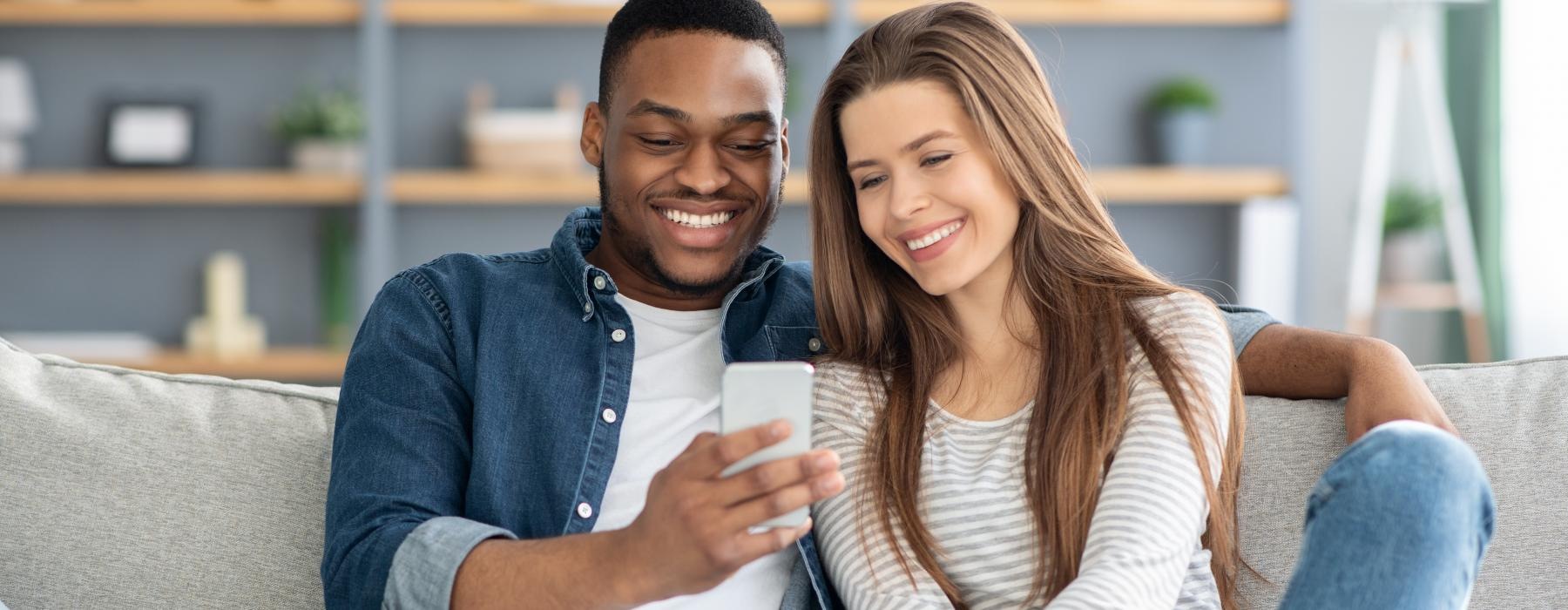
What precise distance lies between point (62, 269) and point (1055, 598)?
11.6 feet

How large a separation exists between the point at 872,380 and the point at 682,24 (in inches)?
18.3

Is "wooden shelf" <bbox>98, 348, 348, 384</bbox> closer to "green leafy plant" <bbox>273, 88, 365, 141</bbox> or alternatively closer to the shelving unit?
the shelving unit

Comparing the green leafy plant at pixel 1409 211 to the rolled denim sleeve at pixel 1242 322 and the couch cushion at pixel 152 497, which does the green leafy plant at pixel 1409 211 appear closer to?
the rolled denim sleeve at pixel 1242 322

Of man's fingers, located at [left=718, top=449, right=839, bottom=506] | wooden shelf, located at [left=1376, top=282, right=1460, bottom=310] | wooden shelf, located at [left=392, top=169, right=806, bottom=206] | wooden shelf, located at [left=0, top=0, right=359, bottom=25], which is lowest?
wooden shelf, located at [left=1376, top=282, right=1460, bottom=310]

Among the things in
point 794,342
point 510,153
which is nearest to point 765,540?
point 794,342

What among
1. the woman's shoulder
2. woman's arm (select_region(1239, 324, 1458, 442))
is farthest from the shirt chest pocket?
woman's arm (select_region(1239, 324, 1458, 442))

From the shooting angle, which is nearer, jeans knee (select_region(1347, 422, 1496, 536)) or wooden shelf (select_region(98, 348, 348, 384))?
jeans knee (select_region(1347, 422, 1496, 536))

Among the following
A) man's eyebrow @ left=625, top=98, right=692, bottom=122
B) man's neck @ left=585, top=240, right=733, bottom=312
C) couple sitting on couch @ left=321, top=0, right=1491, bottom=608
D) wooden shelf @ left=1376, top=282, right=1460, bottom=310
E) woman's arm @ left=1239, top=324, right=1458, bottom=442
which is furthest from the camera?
wooden shelf @ left=1376, top=282, right=1460, bottom=310

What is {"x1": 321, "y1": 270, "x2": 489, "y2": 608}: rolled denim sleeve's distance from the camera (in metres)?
1.22

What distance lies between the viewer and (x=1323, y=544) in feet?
3.58

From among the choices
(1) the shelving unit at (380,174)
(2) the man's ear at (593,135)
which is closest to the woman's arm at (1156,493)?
(2) the man's ear at (593,135)

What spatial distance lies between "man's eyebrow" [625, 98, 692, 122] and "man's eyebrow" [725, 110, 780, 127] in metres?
0.05

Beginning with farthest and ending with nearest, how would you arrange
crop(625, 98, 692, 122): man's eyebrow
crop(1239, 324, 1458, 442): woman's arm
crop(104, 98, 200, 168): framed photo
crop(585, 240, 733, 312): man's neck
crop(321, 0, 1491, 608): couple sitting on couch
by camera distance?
crop(104, 98, 200, 168): framed photo, crop(585, 240, 733, 312): man's neck, crop(625, 98, 692, 122): man's eyebrow, crop(1239, 324, 1458, 442): woman's arm, crop(321, 0, 1491, 608): couple sitting on couch

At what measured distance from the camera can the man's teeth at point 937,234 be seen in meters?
1.42
